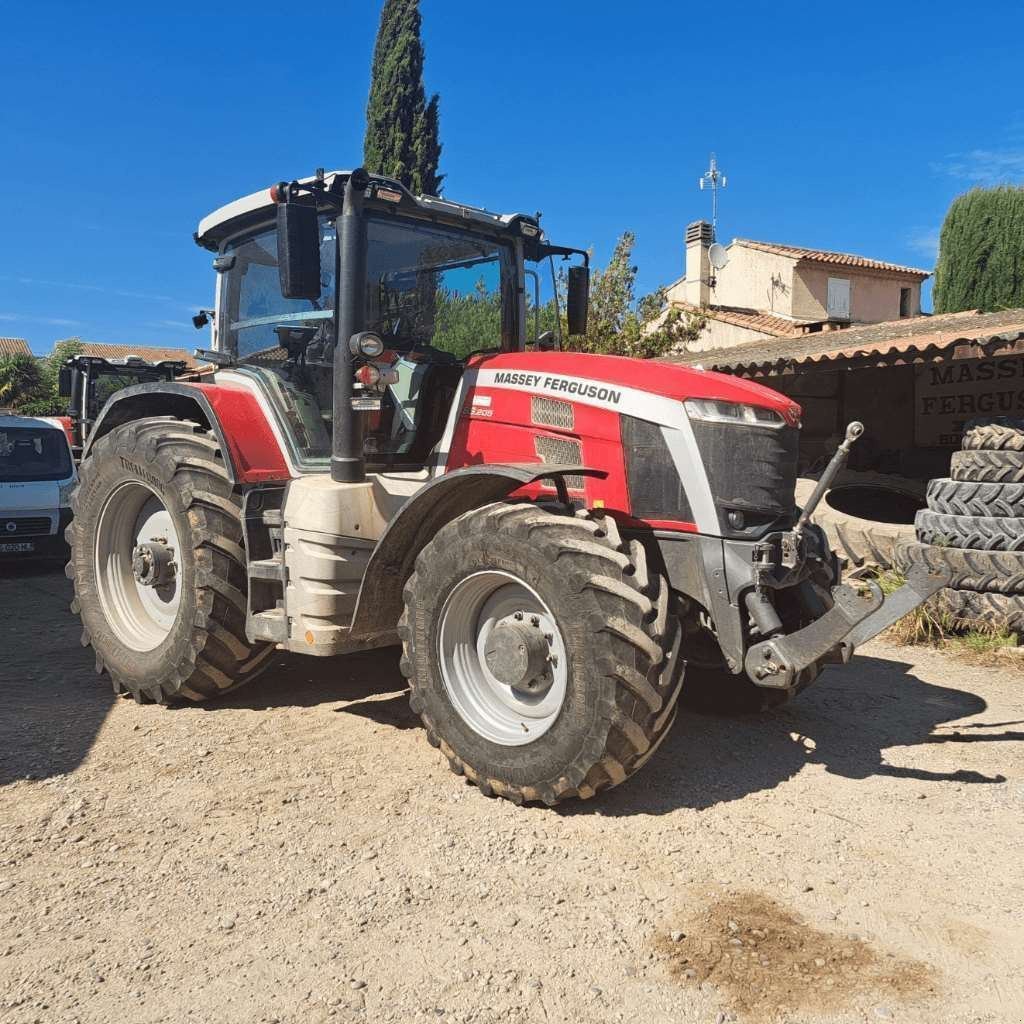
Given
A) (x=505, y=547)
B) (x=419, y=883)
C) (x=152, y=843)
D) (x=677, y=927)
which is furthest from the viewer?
(x=505, y=547)

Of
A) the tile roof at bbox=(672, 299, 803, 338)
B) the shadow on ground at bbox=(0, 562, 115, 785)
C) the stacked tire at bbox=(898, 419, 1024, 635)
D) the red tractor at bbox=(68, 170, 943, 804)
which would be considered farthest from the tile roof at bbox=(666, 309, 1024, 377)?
the tile roof at bbox=(672, 299, 803, 338)

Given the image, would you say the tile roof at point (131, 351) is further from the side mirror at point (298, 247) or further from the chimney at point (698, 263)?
the side mirror at point (298, 247)

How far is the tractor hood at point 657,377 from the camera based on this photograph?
3740mm

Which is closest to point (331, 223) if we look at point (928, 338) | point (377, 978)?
point (377, 978)

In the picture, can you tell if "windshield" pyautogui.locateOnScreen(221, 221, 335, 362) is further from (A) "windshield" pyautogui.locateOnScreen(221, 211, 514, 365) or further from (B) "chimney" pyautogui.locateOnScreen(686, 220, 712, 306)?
(B) "chimney" pyautogui.locateOnScreen(686, 220, 712, 306)

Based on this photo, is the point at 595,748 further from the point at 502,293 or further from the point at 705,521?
the point at 502,293

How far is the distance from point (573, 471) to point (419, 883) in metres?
1.65

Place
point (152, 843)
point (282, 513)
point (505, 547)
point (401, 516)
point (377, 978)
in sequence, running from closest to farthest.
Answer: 1. point (377, 978)
2. point (152, 843)
3. point (505, 547)
4. point (401, 516)
5. point (282, 513)

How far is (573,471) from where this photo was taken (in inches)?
147

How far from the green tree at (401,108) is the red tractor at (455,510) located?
2125cm

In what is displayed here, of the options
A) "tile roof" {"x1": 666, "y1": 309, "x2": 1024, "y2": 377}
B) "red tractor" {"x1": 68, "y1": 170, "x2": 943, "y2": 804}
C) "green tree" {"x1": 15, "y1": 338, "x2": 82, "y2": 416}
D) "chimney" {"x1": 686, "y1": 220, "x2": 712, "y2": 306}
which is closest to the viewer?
"red tractor" {"x1": 68, "y1": 170, "x2": 943, "y2": 804}

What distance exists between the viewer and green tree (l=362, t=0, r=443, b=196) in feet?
83.3

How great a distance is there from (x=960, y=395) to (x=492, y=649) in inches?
376

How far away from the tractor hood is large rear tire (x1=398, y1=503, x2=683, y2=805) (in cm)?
63
